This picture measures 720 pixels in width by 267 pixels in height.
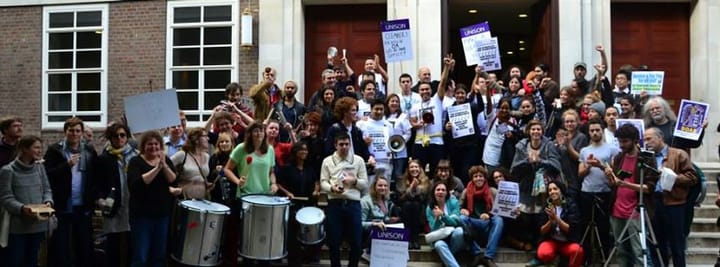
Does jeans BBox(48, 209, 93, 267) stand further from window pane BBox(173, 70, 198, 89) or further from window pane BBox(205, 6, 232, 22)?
window pane BBox(205, 6, 232, 22)

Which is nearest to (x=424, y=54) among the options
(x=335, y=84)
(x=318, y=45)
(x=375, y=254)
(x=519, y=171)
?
(x=318, y=45)

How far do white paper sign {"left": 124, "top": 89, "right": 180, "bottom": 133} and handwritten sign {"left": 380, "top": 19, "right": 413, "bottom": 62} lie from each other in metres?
4.39

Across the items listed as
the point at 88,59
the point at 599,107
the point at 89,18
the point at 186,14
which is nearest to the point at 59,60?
the point at 88,59

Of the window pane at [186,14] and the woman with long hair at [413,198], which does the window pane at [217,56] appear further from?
the woman with long hair at [413,198]

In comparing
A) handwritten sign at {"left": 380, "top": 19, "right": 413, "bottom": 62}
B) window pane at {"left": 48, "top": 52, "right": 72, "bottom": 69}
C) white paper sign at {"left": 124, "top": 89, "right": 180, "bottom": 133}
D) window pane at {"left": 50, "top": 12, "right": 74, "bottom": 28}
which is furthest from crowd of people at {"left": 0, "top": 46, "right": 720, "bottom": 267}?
window pane at {"left": 50, "top": 12, "right": 74, "bottom": 28}

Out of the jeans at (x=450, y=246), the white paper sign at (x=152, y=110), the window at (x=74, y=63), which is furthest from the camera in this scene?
the window at (x=74, y=63)

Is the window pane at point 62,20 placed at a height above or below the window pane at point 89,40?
above

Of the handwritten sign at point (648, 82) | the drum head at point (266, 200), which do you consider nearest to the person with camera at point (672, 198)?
the handwritten sign at point (648, 82)

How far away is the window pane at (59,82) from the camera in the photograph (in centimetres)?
1689

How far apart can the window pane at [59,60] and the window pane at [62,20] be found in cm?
60

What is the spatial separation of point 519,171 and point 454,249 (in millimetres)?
1341

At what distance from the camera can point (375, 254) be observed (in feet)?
32.2

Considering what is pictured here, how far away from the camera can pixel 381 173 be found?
10812 millimetres

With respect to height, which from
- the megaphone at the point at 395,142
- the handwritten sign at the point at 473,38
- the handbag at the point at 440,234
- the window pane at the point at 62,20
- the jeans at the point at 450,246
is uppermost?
the window pane at the point at 62,20
